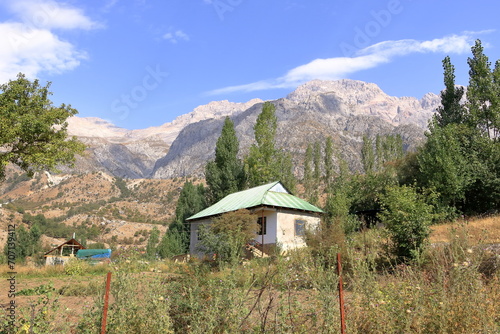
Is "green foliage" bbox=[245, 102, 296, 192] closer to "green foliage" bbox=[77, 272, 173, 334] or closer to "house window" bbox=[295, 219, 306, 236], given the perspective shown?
"house window" bbox=[295, 219, 306, 236]

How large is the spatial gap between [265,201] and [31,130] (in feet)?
60.3

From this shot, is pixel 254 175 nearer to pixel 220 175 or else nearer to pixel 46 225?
pixel 220 175

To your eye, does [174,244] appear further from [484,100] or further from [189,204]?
[484,100]

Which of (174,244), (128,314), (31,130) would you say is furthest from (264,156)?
(128,314)

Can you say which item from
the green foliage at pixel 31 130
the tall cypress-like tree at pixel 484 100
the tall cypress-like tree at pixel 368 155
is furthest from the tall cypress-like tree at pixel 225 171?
the tall cypress-like tree at pixel 368 155

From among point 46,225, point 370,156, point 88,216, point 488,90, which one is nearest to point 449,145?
point 488,90

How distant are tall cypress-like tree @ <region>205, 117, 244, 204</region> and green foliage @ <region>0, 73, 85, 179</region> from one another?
27829mm

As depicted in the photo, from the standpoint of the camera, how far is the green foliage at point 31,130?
13.8m

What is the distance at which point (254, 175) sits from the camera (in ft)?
143

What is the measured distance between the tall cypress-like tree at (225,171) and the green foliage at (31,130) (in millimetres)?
27829

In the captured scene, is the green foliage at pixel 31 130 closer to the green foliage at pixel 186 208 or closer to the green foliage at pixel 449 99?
the green foliage at pixel 186 208

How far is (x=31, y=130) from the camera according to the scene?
1398 centimetres

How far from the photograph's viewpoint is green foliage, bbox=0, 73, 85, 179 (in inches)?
545

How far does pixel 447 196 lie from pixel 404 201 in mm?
13471
